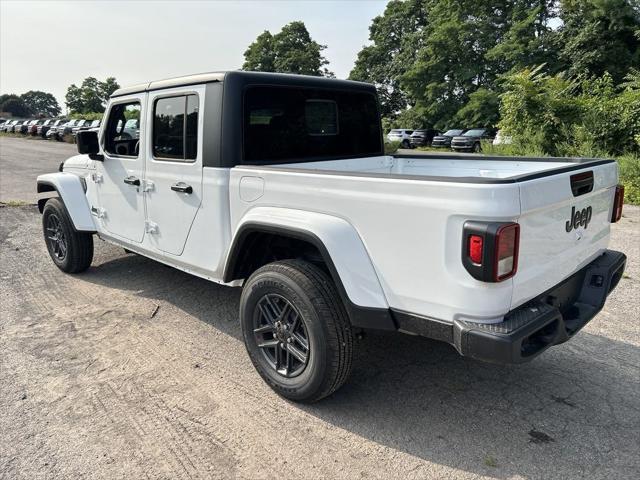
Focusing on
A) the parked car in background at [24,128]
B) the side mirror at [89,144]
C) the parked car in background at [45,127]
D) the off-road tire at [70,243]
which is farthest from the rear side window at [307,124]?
the parked car in background at [24,128]

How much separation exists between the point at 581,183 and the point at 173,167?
2788 mm

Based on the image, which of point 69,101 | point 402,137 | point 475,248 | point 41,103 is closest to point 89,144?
point 475,248

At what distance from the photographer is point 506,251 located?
2.25 meters

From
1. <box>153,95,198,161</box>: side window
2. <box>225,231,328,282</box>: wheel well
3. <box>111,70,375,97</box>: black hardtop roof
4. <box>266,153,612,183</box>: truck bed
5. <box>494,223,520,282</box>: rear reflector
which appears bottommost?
<box>225,231,328,282</box>: wheel well

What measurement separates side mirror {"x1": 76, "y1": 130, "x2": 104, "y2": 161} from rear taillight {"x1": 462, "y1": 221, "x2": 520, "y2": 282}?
149 inches

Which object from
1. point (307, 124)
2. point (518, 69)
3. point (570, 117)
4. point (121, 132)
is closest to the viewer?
point (307, 124)

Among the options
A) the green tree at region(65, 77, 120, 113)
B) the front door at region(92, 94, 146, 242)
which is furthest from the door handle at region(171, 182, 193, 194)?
the green tree at region(65, 77, 120, 113)

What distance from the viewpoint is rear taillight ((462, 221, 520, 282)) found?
2170 millimetres

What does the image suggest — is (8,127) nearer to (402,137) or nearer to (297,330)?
(402,137)

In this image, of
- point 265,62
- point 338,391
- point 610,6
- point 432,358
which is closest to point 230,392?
point 338,391

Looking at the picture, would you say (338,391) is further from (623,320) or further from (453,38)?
(453,38)

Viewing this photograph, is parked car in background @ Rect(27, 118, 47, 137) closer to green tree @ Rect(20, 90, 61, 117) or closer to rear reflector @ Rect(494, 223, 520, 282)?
rear reflector @ Rect(494, 223, 520, 282)

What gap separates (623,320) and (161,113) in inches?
167

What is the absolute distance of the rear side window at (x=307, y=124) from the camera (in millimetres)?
3525
